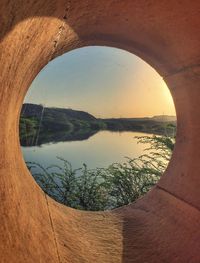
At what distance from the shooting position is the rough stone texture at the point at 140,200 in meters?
1.60

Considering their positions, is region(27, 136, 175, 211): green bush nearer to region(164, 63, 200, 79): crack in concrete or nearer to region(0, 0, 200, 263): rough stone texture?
region(0, 0, 200, 263): rough stone texture

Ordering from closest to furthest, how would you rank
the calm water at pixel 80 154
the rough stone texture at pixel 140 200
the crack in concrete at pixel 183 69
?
the rough stone texture at pixel 140 200 < the crack in concrete at pixel 183 69 < the calm water at pixel 80 154

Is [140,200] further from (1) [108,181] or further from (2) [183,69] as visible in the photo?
(1) [108,181]

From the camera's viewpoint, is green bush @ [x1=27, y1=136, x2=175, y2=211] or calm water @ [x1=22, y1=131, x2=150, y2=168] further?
calm water @ [x1=22, y1=131, x2=150, y2=168]

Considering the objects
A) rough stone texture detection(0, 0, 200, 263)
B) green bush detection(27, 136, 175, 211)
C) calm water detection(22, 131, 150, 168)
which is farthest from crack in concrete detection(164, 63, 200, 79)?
calm water detection(22, 131, 150, 168)

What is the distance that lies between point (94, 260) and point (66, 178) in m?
3.13

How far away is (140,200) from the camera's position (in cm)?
373

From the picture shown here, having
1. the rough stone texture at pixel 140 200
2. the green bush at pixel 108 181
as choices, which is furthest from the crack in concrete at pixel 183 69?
the green bush at pixel 108 181

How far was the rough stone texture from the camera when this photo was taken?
1.60 meters

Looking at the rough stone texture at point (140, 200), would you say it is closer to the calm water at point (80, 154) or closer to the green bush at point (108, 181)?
the green bush at point (108, 181)

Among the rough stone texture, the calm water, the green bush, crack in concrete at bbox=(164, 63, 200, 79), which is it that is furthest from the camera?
the calm water

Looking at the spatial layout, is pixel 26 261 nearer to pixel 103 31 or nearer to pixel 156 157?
pixel 103 31

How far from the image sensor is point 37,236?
1.96 m

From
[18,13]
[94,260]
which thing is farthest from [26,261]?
[18,13]
